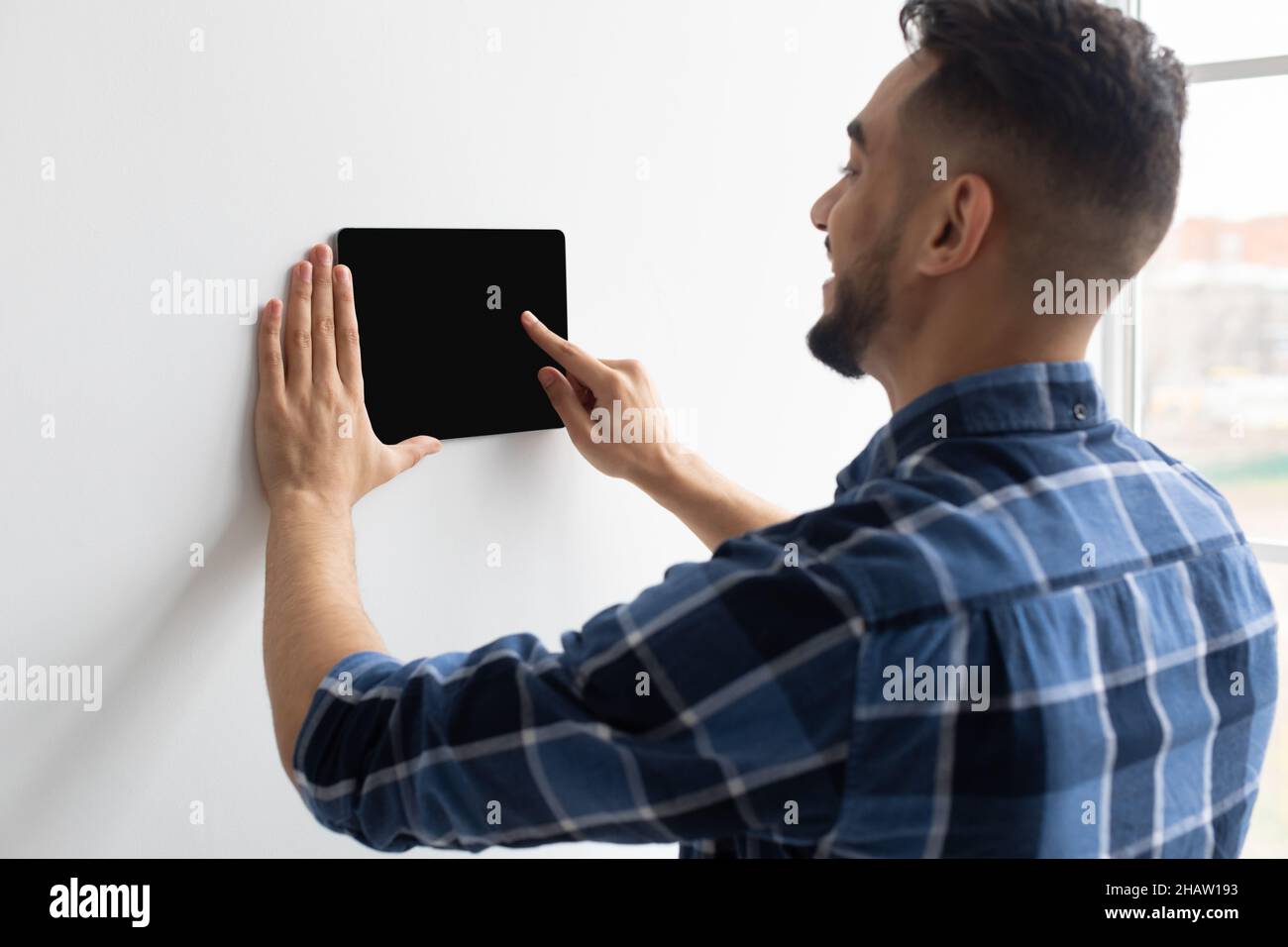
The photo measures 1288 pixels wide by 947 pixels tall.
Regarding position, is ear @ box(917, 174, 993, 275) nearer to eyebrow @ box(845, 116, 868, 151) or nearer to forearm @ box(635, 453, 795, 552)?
eyebrow @ box(845, 116, 868, 151)

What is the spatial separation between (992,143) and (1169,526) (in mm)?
319

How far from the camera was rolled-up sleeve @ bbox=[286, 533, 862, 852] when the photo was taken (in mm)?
733

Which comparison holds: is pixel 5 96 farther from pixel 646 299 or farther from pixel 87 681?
pixel 646 299

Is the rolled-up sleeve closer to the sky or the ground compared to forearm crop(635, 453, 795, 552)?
closer to the ground

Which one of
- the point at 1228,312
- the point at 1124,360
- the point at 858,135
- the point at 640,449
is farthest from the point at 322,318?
Result: the point at 1228,312

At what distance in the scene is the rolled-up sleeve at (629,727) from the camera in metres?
0.73

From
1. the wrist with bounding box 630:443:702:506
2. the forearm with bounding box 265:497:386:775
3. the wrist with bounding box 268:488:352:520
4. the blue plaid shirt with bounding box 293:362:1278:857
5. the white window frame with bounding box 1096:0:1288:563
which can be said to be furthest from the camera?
the white window frame with bounding box 1096:0:1288:563

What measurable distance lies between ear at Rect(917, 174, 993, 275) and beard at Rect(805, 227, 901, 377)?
42 millimetres

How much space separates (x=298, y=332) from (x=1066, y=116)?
0.63 metres

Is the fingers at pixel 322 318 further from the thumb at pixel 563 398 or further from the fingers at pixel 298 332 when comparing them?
the thumb at pixel 563 398

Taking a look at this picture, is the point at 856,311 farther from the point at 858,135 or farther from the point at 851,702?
the point at 851,702

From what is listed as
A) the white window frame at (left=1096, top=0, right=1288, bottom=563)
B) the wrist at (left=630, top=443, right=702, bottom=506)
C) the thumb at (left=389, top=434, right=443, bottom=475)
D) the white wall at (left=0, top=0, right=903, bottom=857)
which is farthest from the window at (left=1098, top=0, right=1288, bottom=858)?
the thumb at (left=389, top=434, right=443, bottom=475)

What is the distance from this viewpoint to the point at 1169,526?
0.87m
